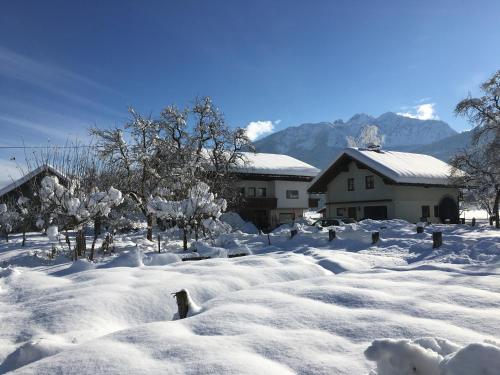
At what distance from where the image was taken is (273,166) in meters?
34.8

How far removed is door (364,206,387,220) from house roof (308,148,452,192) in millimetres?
2809

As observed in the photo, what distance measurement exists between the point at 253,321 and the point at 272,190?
3012 centimetres

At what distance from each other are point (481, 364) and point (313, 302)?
2.73m

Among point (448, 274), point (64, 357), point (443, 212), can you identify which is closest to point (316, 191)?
point (443, 212)

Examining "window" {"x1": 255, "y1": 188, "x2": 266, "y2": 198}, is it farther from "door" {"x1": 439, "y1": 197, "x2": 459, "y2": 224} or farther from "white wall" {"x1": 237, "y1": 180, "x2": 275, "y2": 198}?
"door" {"x1": 439, "y1": 197, "x2": 459, "y2": 224}

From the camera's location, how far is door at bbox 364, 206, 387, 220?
1078 inches

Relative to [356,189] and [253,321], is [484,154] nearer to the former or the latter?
[356,189]

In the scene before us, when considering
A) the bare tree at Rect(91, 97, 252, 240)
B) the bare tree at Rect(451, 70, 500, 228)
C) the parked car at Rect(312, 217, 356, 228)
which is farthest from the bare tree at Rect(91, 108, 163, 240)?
the bare tree at Rect(451, 70, 500, 228)

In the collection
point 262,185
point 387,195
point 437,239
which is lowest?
point 437,239

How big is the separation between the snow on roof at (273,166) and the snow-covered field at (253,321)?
23.7 m

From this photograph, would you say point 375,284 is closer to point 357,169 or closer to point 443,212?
point 357,169

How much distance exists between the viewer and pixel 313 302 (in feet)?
16.1

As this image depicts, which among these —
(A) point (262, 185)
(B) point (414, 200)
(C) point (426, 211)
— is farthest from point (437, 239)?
(A) point (262, 185)

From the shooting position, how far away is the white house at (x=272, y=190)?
3272cm
